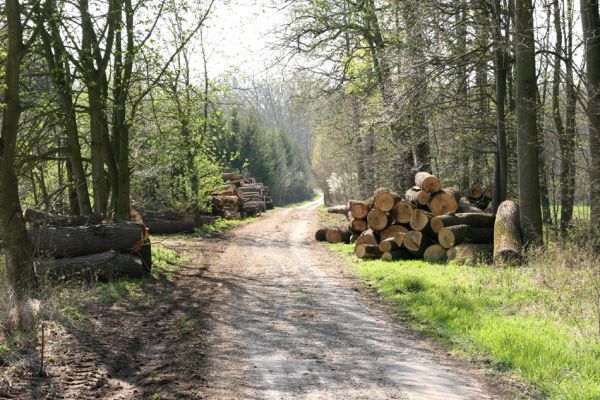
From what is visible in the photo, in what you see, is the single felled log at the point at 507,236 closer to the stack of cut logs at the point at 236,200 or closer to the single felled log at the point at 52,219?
the single felled log at the point at 52,219

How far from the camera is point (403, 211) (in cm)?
1534

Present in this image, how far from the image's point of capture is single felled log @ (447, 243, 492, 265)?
1262cm

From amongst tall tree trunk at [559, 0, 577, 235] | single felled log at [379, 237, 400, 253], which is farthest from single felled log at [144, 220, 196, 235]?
tall tree trunk at [559, 0, 577, 235]

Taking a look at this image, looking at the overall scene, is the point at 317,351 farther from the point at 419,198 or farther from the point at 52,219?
the point at 419,198

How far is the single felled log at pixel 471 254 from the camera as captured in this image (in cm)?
1262

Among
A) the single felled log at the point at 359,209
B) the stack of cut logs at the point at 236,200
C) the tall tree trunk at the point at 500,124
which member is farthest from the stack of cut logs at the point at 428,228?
the stack of cut logs at the point at 236,200

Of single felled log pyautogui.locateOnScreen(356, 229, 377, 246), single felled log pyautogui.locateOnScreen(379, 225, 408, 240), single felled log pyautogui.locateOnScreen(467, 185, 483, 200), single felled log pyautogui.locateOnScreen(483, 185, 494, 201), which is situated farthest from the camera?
single felled log pyautogui.locateOnScreen(467, 185, 483, 200)

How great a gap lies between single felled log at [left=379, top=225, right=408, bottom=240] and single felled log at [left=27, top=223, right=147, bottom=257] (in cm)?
662

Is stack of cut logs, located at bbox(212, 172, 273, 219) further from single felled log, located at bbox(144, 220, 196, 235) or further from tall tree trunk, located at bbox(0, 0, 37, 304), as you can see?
tall tree trunk, located at bbox(0, 0, 37, 304)

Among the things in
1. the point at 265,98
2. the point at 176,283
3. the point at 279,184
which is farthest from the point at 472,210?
the point at 265,98

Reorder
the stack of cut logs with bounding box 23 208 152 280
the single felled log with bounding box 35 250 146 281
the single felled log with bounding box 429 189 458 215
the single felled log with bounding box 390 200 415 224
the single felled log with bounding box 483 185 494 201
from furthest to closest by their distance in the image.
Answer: the single felled log with bounding box 483 185 494 201 → the single felled log with bounding box 390 200 415 224 → the single felled log with bounding box 429 189 458 215 → the stack of cut logs with bounding box 23 208 152 280 → the single felled log with bounding box 35 250 146 281

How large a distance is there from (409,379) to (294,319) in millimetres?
3196

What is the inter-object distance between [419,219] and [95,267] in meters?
7.74

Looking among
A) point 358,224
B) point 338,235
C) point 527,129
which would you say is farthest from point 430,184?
point 338,235
